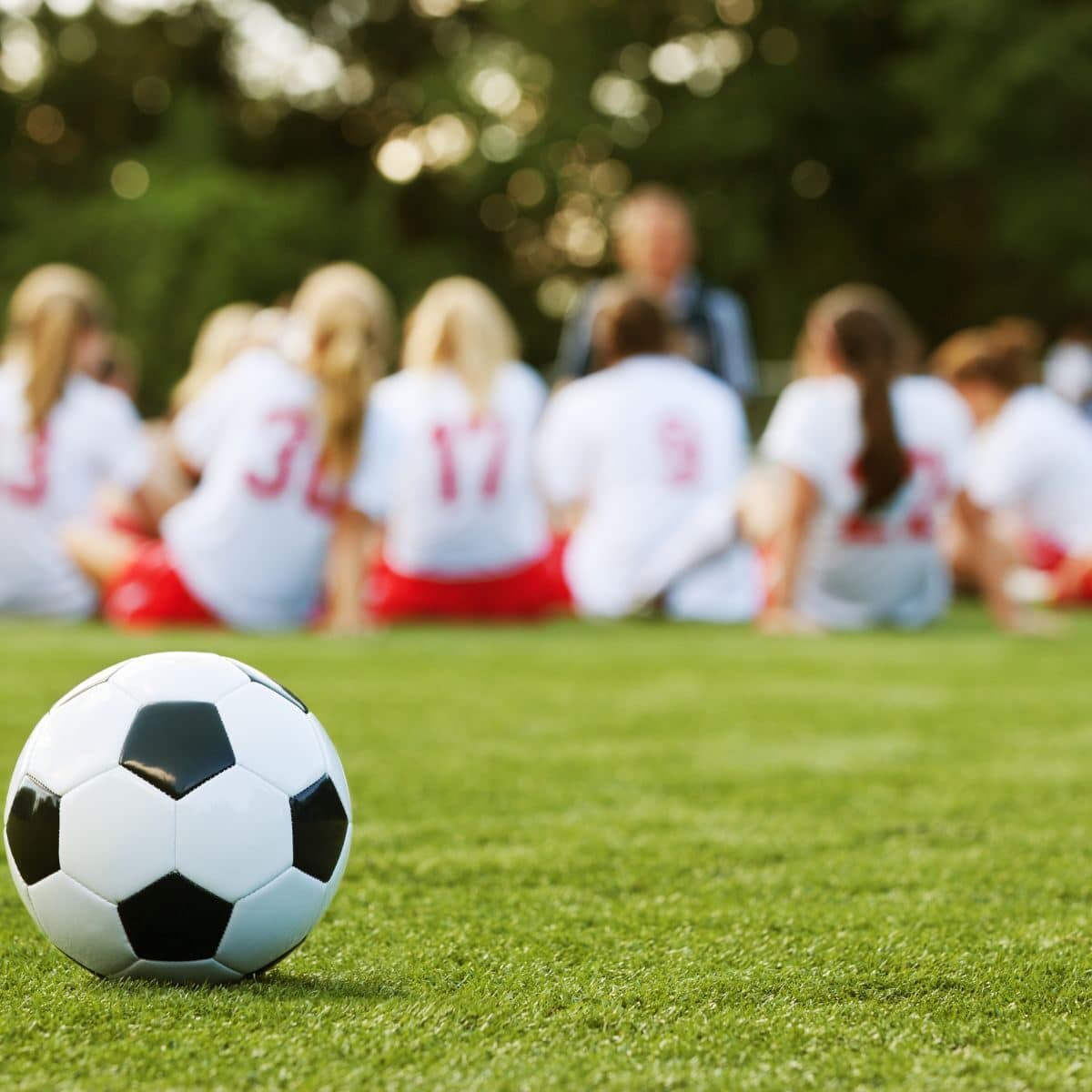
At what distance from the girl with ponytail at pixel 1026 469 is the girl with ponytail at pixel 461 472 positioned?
7.12 feet

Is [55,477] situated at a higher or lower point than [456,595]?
higher

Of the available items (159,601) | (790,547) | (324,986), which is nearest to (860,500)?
(790,547)

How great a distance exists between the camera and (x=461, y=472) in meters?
7.46

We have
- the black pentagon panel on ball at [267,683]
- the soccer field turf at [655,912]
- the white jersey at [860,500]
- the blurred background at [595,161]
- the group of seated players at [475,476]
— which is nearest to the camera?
the soccer field turf at [655,912]

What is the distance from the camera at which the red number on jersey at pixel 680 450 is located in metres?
7.64

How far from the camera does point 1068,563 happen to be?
8750mm

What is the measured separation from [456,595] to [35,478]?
205 centimetres

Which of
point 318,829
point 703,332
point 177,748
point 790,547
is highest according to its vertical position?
point 703,332

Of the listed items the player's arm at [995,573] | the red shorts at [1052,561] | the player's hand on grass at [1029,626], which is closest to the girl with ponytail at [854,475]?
the player's arm at [995,573]

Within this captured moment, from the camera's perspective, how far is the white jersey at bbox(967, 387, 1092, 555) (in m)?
8.29

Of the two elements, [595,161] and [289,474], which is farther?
[595,161]

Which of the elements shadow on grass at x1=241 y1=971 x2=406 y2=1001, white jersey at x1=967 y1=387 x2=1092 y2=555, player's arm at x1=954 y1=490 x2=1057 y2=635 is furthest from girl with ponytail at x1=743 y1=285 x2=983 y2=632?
shadow on grass at x1=241 y1=971 x2=406 y2=1001

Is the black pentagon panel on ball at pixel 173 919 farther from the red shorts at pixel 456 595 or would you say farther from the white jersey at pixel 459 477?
the red shorts at pixel 456 595

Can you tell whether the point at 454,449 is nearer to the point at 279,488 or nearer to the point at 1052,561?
the point at 279,488
